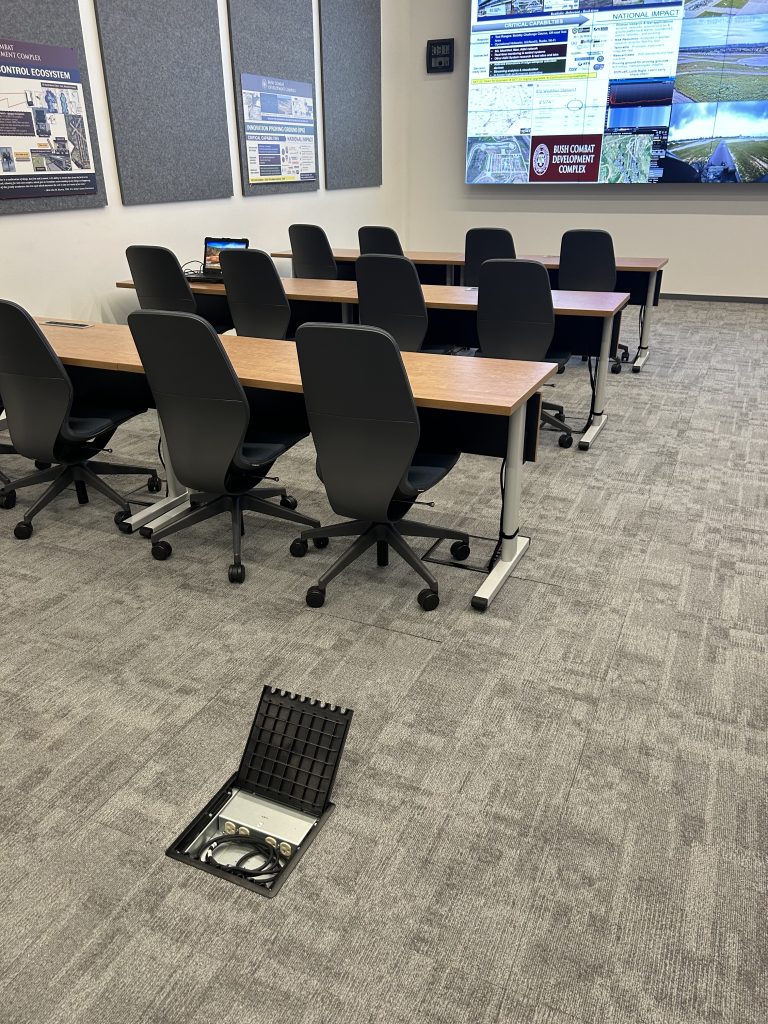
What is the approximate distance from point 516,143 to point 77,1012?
7.82 m

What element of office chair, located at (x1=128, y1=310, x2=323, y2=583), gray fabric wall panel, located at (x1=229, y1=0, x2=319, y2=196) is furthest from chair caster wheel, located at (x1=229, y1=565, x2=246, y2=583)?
gray fabric wall panel, located at (x1=229, y1=0, x2=319, y2=196)

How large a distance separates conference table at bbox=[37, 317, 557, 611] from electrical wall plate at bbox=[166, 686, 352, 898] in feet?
2.68

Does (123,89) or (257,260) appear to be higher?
(123,89)

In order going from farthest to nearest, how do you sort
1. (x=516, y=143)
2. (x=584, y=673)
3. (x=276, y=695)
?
(x=516, y=143)
(x=584, y=673)
(x=276, y=695)

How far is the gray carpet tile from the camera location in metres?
1.34

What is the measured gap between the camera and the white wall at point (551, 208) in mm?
7066

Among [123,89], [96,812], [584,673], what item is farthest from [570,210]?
[96,812]

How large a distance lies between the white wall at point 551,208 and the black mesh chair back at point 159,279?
4764mm

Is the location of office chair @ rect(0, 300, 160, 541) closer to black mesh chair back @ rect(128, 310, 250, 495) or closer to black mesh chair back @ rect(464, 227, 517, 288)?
black mesh chair back @ rect(128, 310, 250, 495)

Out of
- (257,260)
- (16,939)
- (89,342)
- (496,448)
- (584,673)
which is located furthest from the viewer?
(257,260)

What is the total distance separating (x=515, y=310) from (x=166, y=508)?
1.81 m

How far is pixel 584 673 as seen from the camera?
6.93 feet

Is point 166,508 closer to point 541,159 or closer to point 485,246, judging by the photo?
point 485,246

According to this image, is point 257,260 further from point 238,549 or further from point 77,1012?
point 77,1012
